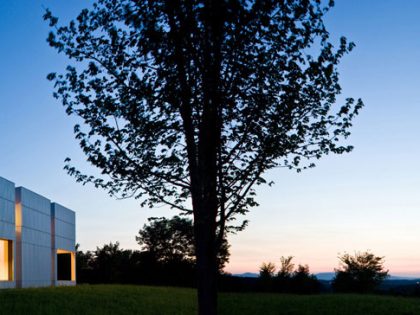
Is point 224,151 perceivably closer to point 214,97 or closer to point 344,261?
point 214,97

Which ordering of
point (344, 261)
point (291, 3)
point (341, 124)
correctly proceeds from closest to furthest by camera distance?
point (291, 3), point (341, 124), point (344, 261)

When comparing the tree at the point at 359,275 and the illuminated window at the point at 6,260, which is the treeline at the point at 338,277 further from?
the illuminated window at the point at 6,260

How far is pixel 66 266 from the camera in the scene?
5750 cm

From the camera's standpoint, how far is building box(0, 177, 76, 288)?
38.8 meters

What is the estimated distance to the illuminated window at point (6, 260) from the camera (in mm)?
38719

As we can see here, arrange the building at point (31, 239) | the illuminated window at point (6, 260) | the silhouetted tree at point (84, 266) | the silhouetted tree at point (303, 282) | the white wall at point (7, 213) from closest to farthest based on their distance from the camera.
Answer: the white wall at point (7, 213), the illuminated window at point (6, 260), the building at point (31, 239), the silhouetted tree at point (303, 282), the silhouetted tree at point (84, 266)

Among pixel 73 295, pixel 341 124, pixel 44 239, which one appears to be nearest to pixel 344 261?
pixel 44 239

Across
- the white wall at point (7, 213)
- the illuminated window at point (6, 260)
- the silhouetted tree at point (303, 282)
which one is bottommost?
the silhouetted tree at point (303, 282)

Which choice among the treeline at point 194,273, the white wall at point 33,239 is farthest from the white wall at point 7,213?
the treeline at point 194,273

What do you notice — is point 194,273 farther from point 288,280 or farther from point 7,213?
point 7,213

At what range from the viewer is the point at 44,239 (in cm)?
4794

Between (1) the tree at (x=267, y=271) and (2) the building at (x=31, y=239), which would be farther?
(1) the tree at (x=267, y=271)

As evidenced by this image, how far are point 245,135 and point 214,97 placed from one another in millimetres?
1078

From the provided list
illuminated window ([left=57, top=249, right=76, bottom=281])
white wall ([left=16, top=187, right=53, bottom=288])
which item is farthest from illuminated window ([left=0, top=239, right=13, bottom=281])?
illuminated window ([left=57, top=249, right=76, bottom=281])
